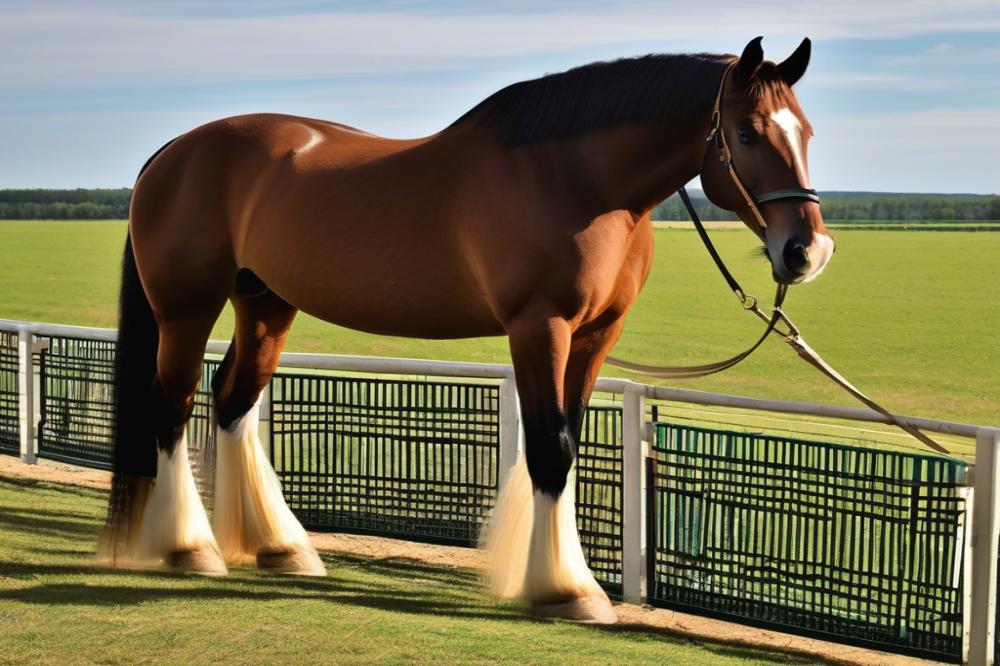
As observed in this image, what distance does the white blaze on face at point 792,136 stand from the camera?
416 centimetres

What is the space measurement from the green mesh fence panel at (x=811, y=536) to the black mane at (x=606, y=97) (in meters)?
1.59

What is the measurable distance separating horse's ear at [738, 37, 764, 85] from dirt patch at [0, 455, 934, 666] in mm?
2146

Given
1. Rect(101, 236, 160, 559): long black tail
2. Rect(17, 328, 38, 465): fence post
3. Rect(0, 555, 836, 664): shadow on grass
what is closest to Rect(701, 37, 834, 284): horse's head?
Rect(0, 555, 836, 664): shadow on grass

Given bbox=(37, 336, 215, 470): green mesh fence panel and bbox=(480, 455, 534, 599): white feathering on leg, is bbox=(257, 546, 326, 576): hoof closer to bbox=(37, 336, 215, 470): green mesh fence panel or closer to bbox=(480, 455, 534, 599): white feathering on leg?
bbox=(480, 455, 534, 599): white feathering on leg

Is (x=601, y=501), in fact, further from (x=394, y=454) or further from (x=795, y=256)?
(x=795, y=256)

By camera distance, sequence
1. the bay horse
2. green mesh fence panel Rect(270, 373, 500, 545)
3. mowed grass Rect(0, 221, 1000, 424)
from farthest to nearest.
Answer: mowed grass Rect(0, 221, 1000, 424), green mesh fence panel Rect(270, 373, 500, 545), the bay horse

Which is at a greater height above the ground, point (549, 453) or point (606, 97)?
point (606, 97)

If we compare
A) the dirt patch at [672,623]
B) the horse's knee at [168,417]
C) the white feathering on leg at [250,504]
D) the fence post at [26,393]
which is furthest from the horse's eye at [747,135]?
the fence post at [26,393]

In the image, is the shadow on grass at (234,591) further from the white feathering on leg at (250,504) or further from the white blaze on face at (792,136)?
the white blaze on face at (792,136)

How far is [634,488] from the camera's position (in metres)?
5.62

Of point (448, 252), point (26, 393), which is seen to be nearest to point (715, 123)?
point (448, 252)

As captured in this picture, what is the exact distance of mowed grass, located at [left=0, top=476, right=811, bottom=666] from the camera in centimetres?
437

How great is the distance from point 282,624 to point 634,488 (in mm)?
1723

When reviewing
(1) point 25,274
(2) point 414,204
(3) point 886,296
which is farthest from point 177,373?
(1) point 25,274
